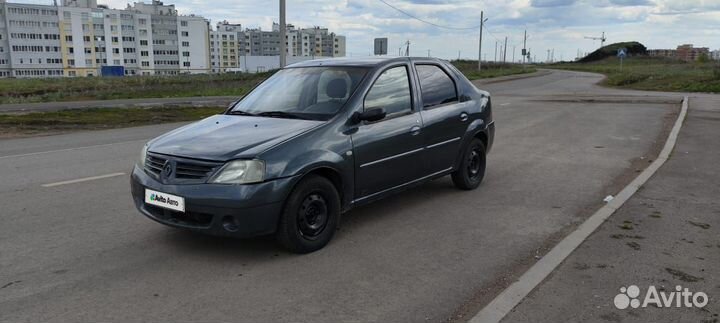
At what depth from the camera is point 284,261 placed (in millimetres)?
4590

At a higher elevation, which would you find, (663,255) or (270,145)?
(270,145)

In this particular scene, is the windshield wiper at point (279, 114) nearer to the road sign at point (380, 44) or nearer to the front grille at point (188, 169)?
the front grille at point (188, 169)

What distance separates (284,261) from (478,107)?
364 centimetres

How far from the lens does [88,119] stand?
17281mm

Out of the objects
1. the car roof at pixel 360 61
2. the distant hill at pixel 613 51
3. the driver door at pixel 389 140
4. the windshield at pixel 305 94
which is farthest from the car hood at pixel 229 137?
the distant hill at pixel 613 51

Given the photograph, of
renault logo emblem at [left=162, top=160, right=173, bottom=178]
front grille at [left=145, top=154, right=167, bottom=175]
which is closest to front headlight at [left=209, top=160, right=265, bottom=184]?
renault logo emblem at [left=162, top=160, right=173, bottom=178]

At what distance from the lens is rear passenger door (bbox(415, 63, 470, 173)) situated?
6160 mm

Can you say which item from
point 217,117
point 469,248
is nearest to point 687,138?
point 469,248

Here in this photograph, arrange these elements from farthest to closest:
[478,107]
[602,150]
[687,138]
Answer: [687,138]
[602,150]
[478,107]

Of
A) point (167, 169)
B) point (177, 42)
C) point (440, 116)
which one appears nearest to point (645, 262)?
point (440, 116)

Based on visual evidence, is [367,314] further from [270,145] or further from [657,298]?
[657,298]

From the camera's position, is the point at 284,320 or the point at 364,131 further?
the point at 364,131

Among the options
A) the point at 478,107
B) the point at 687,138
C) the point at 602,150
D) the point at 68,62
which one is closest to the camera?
the point at 478,107

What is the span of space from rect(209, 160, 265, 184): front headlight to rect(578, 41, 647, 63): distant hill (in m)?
133
